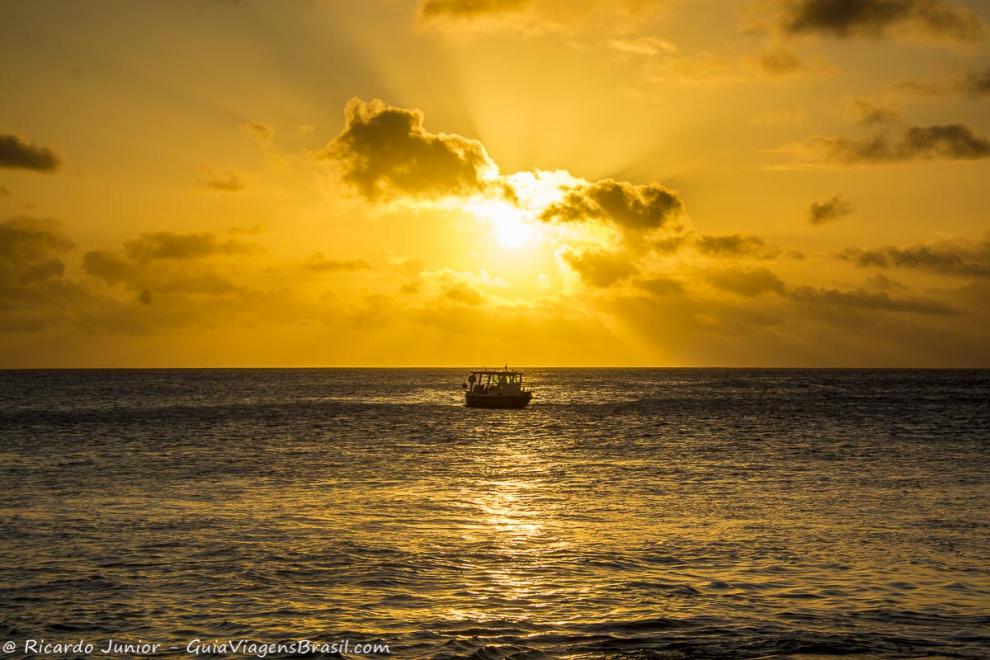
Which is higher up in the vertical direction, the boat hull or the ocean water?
the boat hull

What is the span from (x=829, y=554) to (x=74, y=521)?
25903 mm

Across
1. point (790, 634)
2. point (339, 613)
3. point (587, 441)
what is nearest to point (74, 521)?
point (339, 613)

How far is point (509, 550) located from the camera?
2677 cm

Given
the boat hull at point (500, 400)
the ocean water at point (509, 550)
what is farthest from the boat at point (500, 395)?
the ocean water at point (509, 550)

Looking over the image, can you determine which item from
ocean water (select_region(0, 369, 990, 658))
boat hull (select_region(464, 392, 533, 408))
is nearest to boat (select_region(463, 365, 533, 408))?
boat hull (select_region(464, 392, 533, 408))

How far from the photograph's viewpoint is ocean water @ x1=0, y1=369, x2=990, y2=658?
18.9 meters

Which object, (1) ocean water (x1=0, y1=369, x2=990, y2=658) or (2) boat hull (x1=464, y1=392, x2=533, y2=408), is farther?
(2) boat hull (x1=464, y1=392, x2=533, y2=408)

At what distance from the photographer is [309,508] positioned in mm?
35062

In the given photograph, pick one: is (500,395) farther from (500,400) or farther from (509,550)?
(509,550)

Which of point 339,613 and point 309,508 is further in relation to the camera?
point 309,508

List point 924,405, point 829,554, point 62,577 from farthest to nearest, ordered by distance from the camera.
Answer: point 924,405, point 829,554, point 62,577

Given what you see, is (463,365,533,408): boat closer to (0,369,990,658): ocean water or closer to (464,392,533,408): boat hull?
(464,392,533,408): boat hull

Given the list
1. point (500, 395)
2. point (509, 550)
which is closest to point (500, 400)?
point (500, 395)

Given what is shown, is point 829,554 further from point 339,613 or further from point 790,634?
point 339,613
